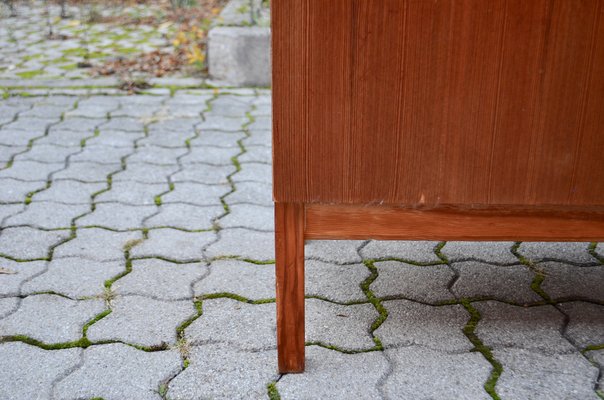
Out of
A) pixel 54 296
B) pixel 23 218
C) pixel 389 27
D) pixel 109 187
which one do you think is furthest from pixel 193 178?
pixel 389 27

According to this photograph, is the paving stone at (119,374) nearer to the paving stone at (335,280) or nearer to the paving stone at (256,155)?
the paving stone at (335,280)

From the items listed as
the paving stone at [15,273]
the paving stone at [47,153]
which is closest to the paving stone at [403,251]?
the paving stone at [15,273]

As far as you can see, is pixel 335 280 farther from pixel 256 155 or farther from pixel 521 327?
pixel 256 155

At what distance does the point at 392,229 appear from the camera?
5.74 feet

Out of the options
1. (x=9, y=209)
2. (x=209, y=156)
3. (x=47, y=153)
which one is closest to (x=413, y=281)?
(x=209, y=156)

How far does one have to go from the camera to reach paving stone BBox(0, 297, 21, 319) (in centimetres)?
210

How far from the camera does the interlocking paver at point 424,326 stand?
1.95 metres

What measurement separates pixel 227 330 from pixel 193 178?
1.27 metres

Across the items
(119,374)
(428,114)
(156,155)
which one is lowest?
(119,374)

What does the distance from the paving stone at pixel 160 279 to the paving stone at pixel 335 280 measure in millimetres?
352

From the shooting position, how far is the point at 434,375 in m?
1.81

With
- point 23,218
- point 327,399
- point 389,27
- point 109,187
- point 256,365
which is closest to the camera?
point 389,27

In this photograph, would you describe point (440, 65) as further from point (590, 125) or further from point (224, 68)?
point (224, 68)

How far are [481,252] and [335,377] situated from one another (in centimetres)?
91
